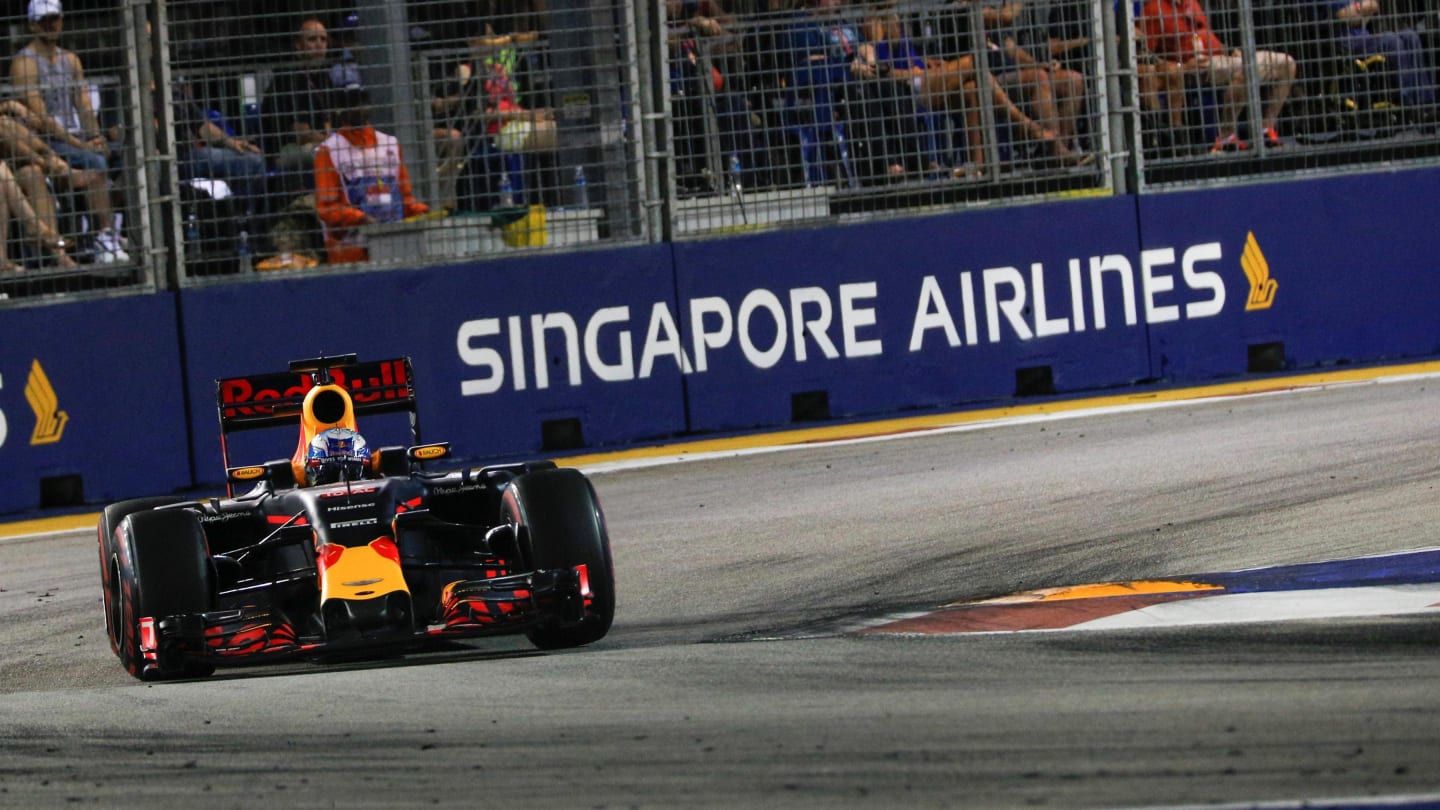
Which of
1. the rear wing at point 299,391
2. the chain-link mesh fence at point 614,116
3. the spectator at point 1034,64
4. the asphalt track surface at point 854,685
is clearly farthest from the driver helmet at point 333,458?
the spectator at point 1034,64

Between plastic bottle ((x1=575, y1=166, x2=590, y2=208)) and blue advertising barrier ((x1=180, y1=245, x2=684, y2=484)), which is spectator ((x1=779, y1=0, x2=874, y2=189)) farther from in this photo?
plastic bottle ((x1=575, y1=166, x2=590, y2=208))

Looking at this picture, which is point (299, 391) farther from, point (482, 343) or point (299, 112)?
point (482, 343)

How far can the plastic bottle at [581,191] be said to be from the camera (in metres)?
11.3

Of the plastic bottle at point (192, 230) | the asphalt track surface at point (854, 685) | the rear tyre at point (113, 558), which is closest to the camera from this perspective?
the asphalt track surface at point (854, 685)

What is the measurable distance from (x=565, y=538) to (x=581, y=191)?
5.31 m

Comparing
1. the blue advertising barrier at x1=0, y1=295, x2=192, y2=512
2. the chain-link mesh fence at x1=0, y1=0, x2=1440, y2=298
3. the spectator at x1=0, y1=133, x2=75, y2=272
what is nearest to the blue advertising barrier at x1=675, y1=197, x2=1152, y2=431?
the chain-link mesh fence at x1=0, y1=0, x2=1440, y2=298

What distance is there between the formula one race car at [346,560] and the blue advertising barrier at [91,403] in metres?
3.76

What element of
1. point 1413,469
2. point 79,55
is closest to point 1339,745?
point 1413,469

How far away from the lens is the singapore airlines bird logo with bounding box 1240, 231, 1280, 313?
12.1 m

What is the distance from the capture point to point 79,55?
10.7m

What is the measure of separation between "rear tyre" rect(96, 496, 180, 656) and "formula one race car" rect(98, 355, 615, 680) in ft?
0.03

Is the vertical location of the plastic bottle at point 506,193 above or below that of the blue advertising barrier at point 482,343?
above

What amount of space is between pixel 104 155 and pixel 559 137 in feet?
7.99

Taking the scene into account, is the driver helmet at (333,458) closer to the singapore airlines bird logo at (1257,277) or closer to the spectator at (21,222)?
the spectator at (21,222)
